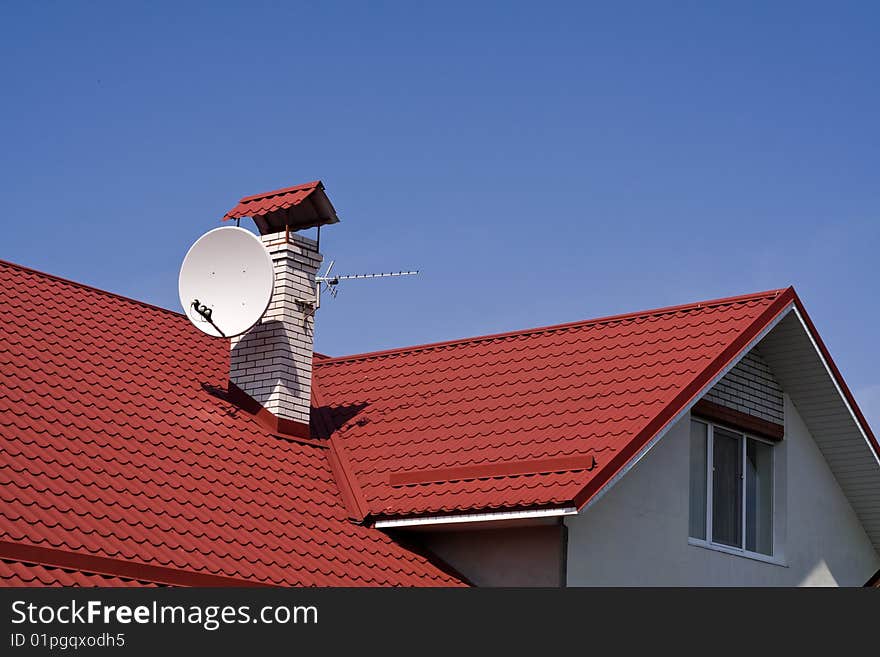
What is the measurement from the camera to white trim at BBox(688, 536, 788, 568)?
56.1 ft

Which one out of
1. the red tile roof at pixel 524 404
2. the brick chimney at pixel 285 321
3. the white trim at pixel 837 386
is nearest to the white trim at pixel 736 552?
the red tile roof at pixel 524 404

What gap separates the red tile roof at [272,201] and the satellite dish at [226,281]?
33.9 inches

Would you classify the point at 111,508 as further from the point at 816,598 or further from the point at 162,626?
the point at 816,598

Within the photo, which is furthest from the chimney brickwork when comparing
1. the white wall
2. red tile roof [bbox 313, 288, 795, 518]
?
the white wall

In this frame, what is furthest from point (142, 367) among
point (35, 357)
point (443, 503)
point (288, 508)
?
point (443, 503)

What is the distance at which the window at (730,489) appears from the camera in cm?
1741

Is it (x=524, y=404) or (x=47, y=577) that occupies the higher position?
(x=524, y=404)

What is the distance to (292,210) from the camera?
18.5 meters

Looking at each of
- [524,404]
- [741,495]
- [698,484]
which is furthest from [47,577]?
[741,495]

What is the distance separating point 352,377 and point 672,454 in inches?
202

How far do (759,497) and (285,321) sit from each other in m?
6.64

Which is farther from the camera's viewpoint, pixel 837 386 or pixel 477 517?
pixel 837 386

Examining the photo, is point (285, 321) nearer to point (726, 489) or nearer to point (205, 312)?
point (205, 312)

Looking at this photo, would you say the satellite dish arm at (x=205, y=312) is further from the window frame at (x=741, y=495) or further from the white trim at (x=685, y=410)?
the window frame at (x=741, y=495)
